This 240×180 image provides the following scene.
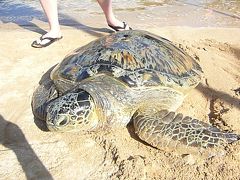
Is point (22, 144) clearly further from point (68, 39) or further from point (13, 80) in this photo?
point (68, 39)

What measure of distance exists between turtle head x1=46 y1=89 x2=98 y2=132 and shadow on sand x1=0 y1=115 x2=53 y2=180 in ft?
0.73

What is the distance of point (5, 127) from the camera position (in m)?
2.60

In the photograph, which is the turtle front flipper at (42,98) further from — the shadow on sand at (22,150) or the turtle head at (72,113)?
the turtle head at (72,113)

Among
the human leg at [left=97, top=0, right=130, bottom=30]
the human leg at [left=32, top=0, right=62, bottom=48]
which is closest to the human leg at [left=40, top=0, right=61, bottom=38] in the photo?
the human leg at [left=32, top=0, right=62, bottom=48]

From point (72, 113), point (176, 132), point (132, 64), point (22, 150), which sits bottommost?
point (22, 150)

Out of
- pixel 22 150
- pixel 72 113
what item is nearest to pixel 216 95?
pixel 72 113

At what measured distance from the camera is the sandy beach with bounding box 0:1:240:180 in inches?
81.0

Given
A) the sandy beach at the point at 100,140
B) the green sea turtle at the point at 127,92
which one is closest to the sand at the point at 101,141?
the sandy beach at the point at 100,140

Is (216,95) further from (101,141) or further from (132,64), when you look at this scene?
(101,141)

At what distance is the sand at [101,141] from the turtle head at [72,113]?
0.16 meters

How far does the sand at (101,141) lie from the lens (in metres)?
2.06

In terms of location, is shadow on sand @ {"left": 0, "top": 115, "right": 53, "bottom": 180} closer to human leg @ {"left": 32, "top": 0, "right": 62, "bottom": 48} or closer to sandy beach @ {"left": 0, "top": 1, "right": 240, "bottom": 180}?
sandy beach @ {"left": 0, "top": 1, "right": 240, "bottom": 180}

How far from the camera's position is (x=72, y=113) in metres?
2.21

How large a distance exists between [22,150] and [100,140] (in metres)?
0.51
